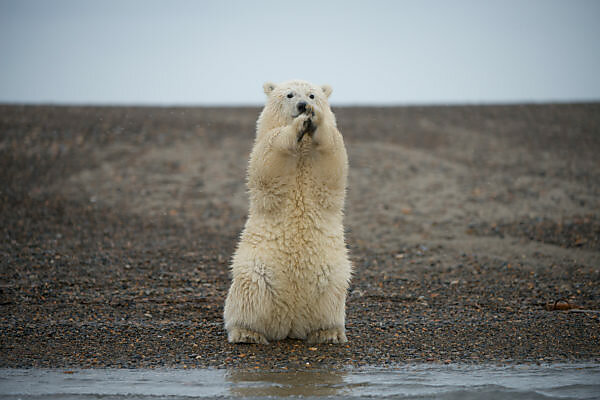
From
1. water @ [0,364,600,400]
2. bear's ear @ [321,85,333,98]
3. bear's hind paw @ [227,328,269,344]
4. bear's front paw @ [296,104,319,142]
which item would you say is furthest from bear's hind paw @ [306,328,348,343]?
bear's ear @ [321,85,333,98]

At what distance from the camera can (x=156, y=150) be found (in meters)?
17.7

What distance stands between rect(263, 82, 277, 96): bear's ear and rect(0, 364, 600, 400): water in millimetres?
2898

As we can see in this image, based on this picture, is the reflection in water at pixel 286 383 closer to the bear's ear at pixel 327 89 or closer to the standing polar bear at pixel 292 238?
the standing polar bear at pixel 292 238

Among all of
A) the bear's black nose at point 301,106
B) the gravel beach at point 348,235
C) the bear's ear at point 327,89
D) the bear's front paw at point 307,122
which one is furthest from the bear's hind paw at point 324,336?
the bear's ear at point 327,89

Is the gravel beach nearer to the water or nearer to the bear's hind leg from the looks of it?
the bear's hind leg

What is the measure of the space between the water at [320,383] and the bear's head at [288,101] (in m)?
2.48

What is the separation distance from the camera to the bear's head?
639 cm

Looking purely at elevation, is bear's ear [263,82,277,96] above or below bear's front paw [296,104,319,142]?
above

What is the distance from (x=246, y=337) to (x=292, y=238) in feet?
3.73

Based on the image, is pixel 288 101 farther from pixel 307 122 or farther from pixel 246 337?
pixel 246 337

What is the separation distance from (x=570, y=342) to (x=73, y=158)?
44.9 feet

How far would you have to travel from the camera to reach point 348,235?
13117 millimetres

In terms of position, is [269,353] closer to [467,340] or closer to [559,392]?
[467,340]

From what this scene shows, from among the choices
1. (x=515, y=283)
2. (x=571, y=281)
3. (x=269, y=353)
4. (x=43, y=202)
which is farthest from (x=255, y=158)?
(x=43, y=202)
